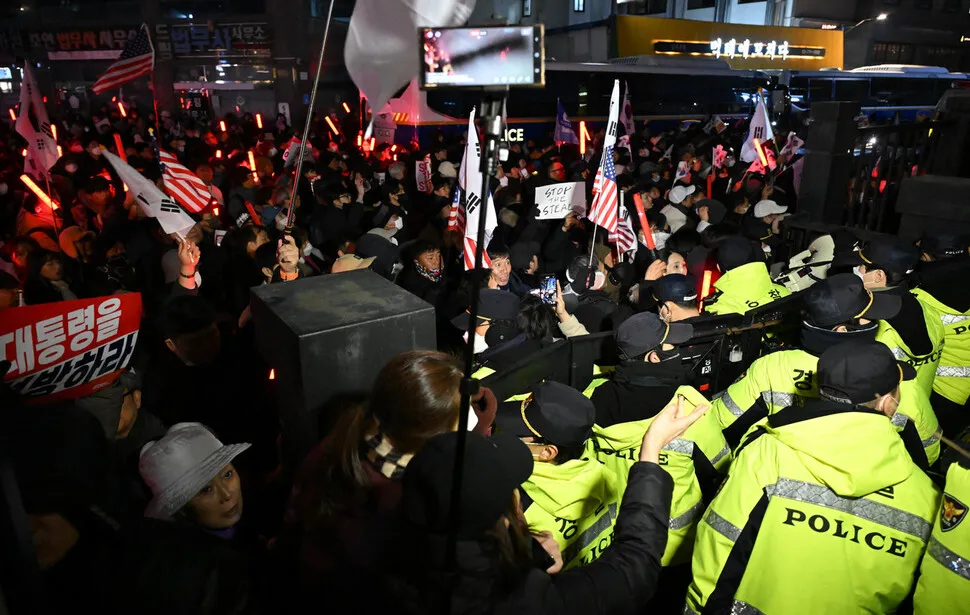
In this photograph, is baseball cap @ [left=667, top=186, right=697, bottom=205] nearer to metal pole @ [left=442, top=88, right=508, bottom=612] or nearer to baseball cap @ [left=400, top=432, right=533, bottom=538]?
metal pole @ [left=442, top=88, right=508, bottom=612]

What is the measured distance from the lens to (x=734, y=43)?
92.9 feet

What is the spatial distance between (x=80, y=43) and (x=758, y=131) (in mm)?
37646

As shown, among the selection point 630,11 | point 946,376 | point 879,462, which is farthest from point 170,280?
point 630,11

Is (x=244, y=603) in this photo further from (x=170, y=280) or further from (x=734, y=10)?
(x=734, y=10)

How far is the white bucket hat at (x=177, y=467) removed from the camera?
2.41 m

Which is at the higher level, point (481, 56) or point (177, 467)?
point (481, 56)

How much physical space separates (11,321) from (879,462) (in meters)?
3.63

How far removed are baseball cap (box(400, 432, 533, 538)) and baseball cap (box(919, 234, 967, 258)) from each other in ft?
19.0

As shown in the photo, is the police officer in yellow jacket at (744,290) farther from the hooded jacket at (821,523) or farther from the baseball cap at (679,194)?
the baseball cap at (679,194)

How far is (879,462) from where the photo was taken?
7.43ft

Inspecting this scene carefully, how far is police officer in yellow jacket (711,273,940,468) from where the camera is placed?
337 centimetres

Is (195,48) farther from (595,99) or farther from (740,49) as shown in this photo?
(740,49)

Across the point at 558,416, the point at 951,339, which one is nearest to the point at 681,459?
the point at 558,416

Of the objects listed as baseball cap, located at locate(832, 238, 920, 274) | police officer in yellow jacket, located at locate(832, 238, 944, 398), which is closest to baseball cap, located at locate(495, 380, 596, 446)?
police officer in yellow jacket, located at locate(832, 238, 944, 398)
